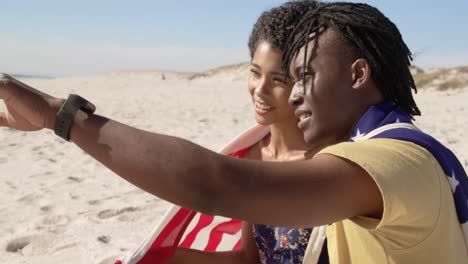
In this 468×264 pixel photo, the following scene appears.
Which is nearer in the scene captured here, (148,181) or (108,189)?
(148,181)

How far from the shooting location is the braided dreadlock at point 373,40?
137cm

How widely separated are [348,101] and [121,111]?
10350 mm

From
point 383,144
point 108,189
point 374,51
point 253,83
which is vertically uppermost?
point 374,51

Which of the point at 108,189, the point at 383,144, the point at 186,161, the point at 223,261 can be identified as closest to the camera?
the point at 186,161

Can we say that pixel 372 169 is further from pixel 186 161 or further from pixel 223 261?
pixel 223 261

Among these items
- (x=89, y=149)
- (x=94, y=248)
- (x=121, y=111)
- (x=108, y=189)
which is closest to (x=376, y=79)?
(x=89, y=149)

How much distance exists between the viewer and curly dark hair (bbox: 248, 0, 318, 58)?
2355mm

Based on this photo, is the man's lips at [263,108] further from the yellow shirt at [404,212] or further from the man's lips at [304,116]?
the yellow shirt at [404,212]

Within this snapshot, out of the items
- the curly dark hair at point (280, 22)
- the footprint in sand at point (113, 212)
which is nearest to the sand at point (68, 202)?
the footprint in sand at point (113, 212)

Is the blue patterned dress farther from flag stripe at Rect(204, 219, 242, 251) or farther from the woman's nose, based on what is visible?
the woman's nose

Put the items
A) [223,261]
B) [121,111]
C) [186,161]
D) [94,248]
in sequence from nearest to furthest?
[186,161], [223,261], [94,248], [121,111]

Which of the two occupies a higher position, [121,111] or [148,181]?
[148,181]

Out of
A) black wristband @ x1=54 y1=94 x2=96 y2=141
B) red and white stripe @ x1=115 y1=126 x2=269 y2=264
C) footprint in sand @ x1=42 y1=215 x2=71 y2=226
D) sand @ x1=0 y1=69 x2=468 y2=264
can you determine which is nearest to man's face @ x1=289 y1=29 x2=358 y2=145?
black wristband @ x1=54 y1=94 x2=96 y2=141

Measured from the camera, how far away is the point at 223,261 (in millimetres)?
2361
